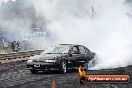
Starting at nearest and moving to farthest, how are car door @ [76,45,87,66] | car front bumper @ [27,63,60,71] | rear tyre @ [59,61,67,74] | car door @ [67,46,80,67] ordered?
car front bumper @ [27,63,60,71] < rear tyre @ [59,61,67,74] < car door @ [67,46,80,67] < car door @ [76,45,87,66]

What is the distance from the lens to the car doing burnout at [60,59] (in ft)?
51.0

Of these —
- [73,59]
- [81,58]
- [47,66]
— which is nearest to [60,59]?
[47,66]

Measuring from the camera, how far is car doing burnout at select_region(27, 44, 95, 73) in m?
15.5

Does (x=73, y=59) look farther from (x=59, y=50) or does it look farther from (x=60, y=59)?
(x=60, y=59)

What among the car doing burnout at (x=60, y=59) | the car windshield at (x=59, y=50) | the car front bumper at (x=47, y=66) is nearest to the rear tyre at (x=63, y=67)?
the car doing burnout at (x=60, y=59)

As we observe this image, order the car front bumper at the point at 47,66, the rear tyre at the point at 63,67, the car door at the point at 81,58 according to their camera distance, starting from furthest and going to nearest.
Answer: the car door at the point at 81,58
the rear tyre at the point at 63,67
the car front bumper at the point at 47,66

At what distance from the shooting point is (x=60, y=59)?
619 inches

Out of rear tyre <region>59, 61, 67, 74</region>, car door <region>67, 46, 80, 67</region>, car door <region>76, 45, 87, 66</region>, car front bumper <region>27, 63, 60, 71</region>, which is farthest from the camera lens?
car door <region>76, 45, 87, 66</region>

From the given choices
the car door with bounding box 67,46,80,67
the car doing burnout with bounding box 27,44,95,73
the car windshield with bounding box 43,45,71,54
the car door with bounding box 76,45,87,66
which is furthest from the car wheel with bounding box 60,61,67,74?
the car door with bounding box 76,45,87,66

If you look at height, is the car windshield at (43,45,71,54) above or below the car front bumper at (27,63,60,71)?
above

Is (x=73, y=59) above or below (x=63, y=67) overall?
above

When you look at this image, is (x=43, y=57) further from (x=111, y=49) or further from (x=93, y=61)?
(x=111, y=49)

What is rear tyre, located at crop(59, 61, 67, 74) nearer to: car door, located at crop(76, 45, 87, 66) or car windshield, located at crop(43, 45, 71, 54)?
Result: car windshield, located at crop(43, 45, 71, 54)

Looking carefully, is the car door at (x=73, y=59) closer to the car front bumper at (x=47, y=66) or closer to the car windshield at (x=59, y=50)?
the car windshield at (x=59, y=50)
